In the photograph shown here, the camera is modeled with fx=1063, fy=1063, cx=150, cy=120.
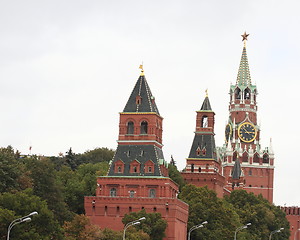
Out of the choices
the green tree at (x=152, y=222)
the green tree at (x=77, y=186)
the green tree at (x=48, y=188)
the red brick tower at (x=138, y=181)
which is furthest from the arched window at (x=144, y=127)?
the green tree at (x=77, y=186)

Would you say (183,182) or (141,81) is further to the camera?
(183,182)

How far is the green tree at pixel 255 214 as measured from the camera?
181 meters

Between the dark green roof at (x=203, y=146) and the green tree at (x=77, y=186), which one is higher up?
the dark green roof at (x=203, y=146)

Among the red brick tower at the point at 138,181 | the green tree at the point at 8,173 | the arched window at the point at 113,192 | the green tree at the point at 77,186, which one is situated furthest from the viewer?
the green tree at the point at 77,186

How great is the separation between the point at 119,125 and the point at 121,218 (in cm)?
1303

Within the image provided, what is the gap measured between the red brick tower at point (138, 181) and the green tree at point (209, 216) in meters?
6.16

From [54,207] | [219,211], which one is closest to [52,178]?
[54,207]

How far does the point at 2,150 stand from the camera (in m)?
131

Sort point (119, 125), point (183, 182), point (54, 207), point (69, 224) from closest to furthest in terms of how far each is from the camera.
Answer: point (69, 224), point (54, 207), point (119, 125), point (183, 182)

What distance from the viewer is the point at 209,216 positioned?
488ft

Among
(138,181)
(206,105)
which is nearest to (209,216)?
(138,181)

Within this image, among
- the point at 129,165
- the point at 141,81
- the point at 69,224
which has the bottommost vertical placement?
the point at 69,224

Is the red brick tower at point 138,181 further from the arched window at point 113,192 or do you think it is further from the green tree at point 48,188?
the green tree at point 48,188

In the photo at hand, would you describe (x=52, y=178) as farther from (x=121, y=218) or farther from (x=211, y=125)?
(x=211, y=125)
